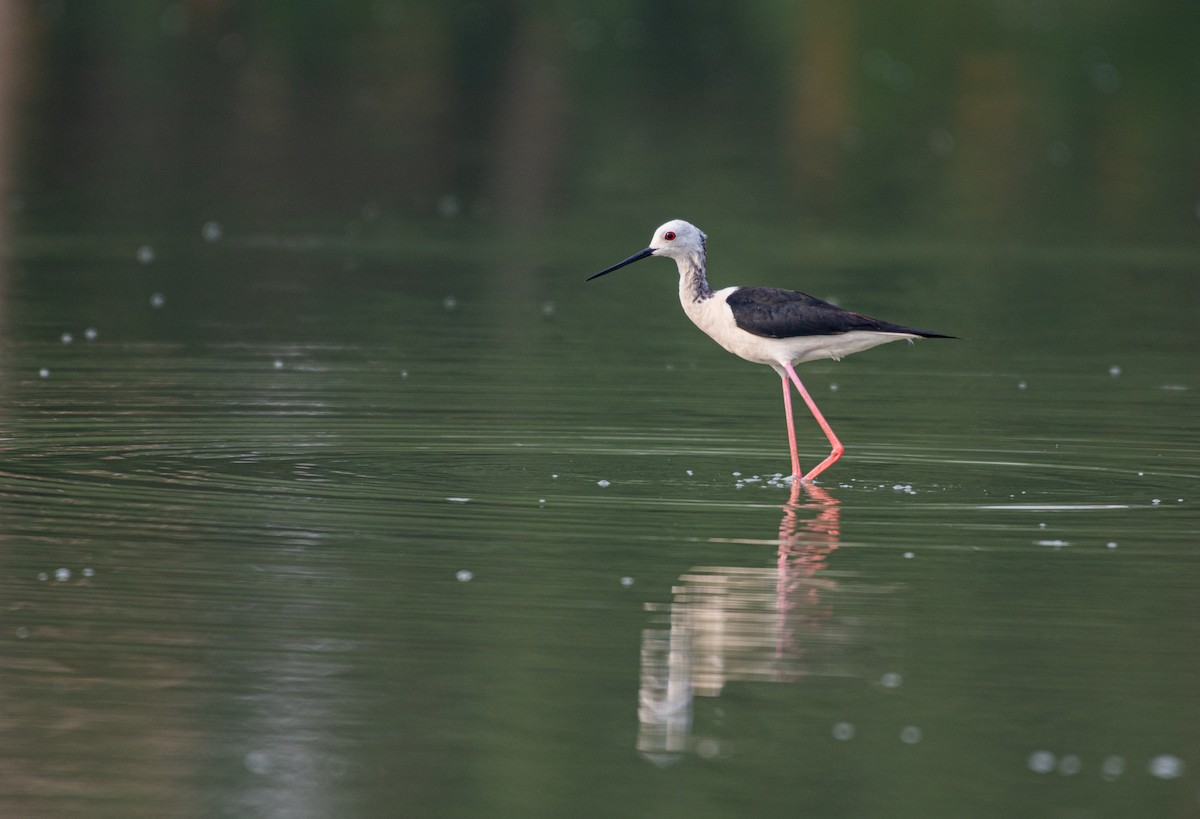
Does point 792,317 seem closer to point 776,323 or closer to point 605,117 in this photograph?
point 776,323

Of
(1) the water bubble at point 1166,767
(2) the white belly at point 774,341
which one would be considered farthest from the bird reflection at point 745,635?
(2) the white belly at point 774,341

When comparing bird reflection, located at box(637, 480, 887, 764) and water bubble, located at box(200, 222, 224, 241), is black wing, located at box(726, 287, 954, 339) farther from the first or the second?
water bubble, located at box(200, 222, 224, 241)

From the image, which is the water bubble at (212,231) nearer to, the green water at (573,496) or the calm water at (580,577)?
the green water at (573,496)

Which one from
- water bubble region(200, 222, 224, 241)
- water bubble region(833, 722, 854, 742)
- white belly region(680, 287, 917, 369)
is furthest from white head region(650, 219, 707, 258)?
water bubble region(200, 222, 224, 241)

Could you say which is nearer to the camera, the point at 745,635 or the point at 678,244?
the point at 745,635

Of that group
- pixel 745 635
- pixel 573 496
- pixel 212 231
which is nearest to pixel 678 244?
pixel 573 496

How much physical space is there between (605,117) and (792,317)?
96.2 ft

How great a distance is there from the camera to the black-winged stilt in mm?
13844

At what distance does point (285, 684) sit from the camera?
8445 millimetres

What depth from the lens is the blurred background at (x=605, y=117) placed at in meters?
→ 30.7

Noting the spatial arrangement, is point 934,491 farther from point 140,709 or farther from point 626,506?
point 140,709

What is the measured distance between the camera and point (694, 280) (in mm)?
14656

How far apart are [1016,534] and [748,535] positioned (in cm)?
130

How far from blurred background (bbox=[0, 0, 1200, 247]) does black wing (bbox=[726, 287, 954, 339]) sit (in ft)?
41.8
